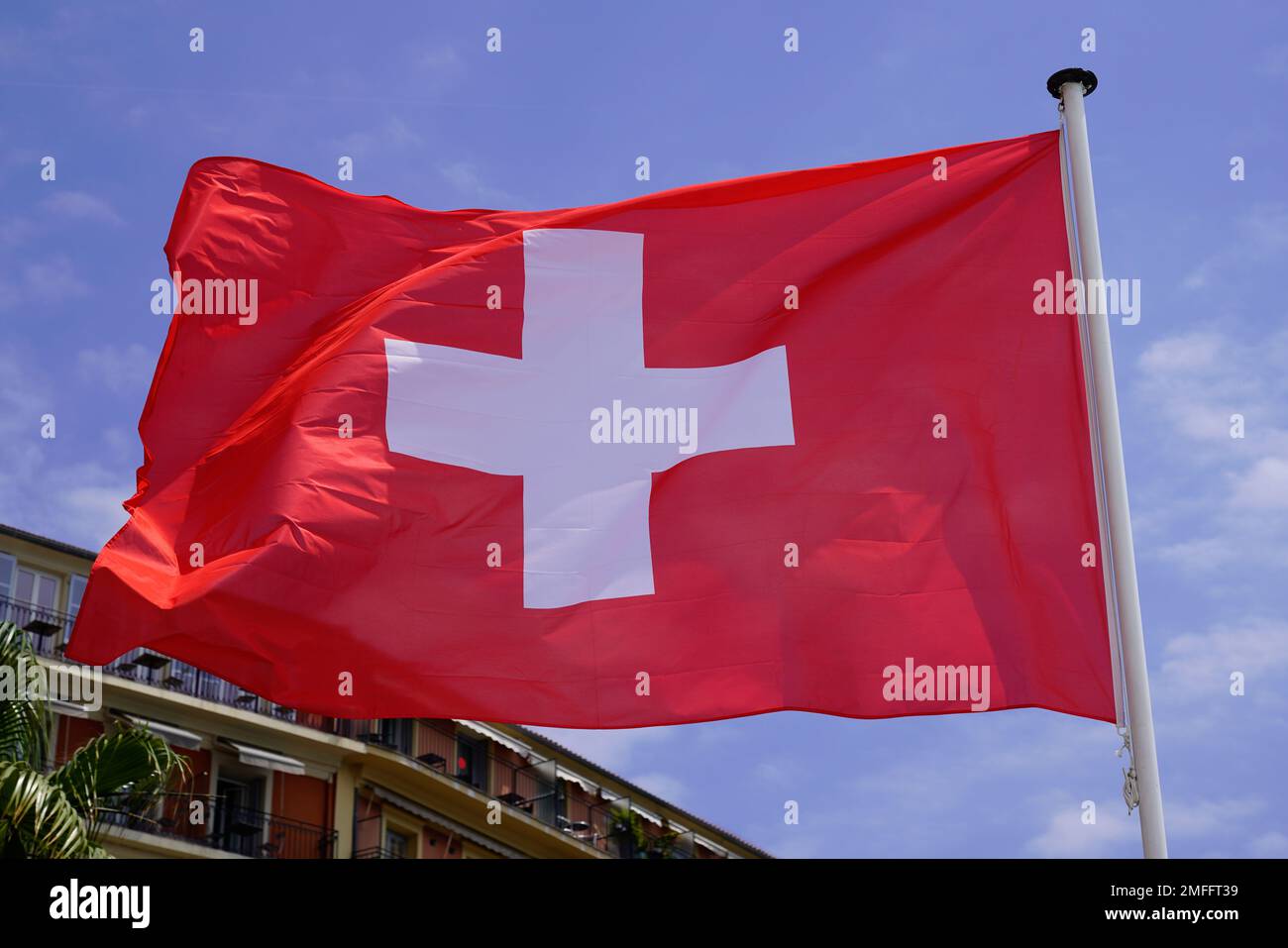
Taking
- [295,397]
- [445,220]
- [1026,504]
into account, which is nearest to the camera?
[1026,504]

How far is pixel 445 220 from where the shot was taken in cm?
1452

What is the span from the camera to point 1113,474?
12.2 meters

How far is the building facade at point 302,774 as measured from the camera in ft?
149

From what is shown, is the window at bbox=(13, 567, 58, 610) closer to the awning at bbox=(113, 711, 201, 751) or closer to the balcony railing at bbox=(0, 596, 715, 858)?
the balcony railing at bbox=(0, 596, 715, 858)

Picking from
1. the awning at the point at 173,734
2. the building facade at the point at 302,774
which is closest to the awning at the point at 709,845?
the building facade at the point at 302,774

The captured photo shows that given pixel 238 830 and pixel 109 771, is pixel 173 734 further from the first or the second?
pixel 109 771

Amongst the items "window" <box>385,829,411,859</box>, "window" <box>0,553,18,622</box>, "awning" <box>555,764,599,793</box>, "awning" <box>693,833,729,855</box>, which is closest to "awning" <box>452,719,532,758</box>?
"awning" <box>555,764,599,793</box>

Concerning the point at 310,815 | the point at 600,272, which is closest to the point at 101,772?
the point at 600,272

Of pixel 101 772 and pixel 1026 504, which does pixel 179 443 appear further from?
pixel 101 772

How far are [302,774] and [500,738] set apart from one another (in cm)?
968

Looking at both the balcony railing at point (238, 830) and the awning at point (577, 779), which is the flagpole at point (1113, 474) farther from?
the awning at point (577, 779)

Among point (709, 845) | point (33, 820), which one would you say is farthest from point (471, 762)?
point (33, 820)

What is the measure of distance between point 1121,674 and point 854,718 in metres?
1.61
